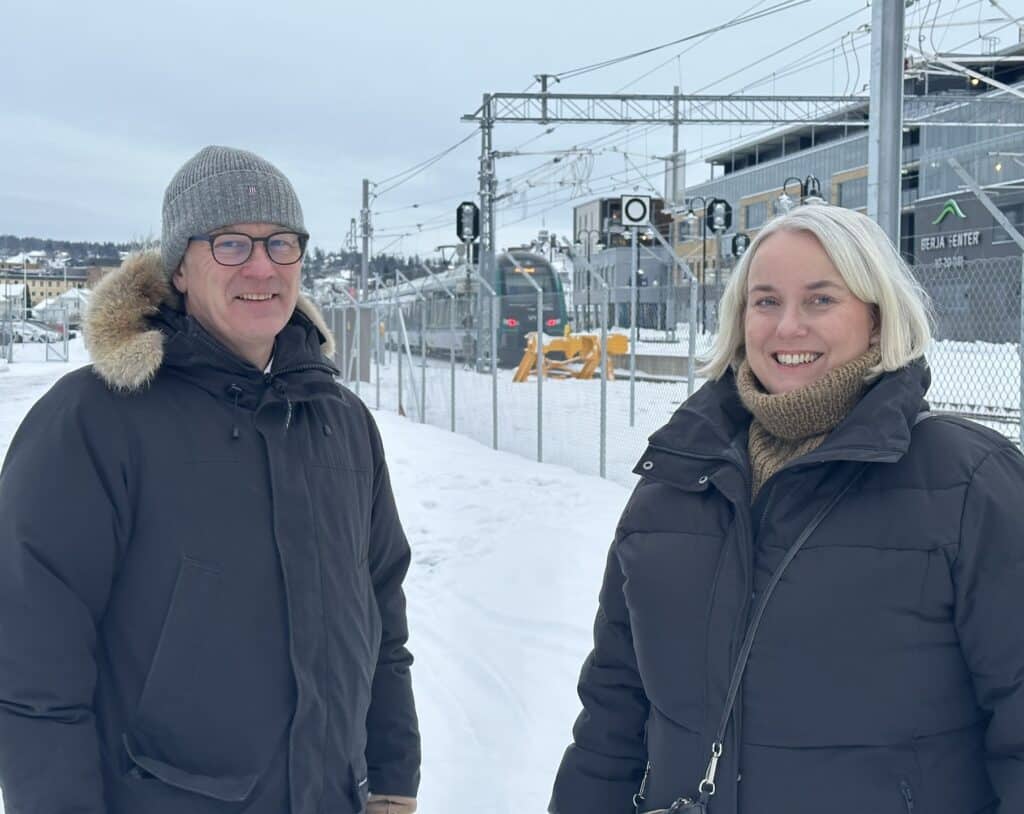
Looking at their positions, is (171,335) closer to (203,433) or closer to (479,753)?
(203,433)

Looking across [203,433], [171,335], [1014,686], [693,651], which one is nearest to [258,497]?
[203,433]

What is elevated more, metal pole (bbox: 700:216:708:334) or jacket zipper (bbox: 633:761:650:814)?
metal pole (bbox: 700:216:708:334)

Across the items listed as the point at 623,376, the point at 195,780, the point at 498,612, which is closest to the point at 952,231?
the point at 623,376

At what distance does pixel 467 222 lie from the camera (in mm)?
22641

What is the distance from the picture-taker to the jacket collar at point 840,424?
198 cm

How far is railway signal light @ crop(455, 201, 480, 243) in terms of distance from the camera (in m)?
22.6

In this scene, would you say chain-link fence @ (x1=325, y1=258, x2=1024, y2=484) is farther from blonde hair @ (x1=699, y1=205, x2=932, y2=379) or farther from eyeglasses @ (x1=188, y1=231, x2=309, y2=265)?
eyeglasses @ (x1=188, y1=231, x2=309, y2=265)

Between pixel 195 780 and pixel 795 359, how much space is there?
1417 millimetres

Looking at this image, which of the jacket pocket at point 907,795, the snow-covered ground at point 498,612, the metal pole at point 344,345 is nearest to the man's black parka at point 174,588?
the jacket pocket at point 907,795

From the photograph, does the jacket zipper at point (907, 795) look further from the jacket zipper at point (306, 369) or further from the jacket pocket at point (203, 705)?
the jacket zipper at point (306, 369)

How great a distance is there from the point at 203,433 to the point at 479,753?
3.03 m

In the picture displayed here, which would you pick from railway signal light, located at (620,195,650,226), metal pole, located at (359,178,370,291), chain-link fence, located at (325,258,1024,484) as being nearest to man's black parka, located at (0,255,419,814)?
chain-link fence, located at (325,258,1024,484)

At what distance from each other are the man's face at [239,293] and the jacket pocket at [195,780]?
2.81ft

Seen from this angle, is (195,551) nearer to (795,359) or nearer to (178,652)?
(178,652)
